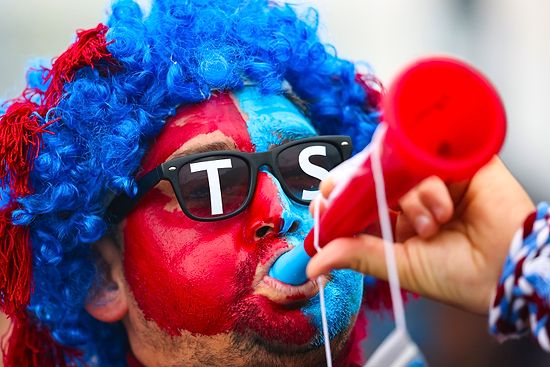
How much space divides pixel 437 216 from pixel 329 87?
0.79 metres

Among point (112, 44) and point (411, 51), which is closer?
point (112, 44)

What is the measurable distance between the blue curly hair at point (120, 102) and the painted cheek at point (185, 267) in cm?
10

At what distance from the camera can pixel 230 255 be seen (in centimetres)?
169

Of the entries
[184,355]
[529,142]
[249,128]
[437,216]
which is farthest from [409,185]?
[529,142]

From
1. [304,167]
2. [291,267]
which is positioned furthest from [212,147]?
[291,267]

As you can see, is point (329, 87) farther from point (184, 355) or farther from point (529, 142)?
point (529, 142)

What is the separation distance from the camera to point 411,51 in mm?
5355

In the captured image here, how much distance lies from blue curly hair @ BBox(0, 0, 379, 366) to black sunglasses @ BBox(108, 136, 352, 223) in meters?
0.13

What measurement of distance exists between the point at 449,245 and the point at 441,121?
331mm

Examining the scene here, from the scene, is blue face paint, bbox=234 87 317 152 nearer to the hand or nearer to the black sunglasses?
the black sunglasses

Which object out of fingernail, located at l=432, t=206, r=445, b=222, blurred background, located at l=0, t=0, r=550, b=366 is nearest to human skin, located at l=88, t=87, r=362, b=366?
fingernail, located at l=432, t=206, r=445, b=222

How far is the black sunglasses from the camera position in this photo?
1.72 meters

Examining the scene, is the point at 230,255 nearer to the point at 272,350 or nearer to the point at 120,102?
the point at 272,350

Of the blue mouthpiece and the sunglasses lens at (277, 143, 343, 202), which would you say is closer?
the blue mouthpiece
